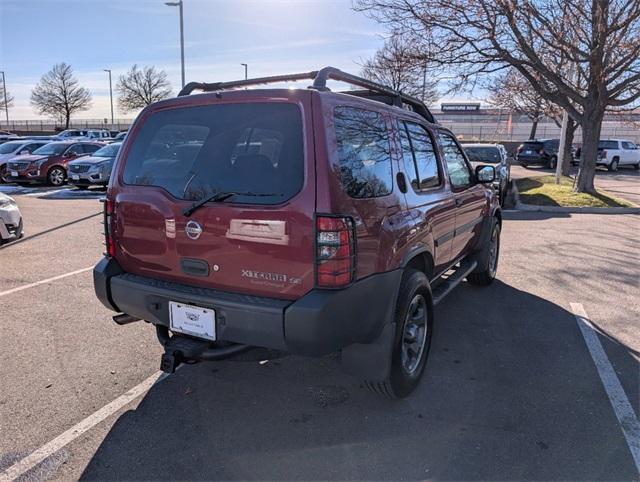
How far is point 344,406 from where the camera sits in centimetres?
337

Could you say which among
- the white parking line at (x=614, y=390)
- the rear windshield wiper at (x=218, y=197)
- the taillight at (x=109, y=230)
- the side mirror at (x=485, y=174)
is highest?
the side mirror at (x=485, y=174)

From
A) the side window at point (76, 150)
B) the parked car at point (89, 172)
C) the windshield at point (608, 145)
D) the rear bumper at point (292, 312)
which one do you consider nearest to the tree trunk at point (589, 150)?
the rear bumper at point (292, 312)

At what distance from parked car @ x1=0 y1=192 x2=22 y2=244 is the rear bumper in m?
5.66

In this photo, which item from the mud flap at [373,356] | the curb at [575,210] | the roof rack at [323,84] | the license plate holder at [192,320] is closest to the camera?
the license plate holder at [192,320]

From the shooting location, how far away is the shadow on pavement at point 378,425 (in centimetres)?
271

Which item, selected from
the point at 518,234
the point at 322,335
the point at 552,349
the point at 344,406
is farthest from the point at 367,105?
the point at 518,234

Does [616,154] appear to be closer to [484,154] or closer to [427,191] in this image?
[484,154]

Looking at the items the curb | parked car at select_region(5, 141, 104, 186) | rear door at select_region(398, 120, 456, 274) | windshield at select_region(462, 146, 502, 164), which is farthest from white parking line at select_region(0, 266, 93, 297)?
parked car at select_region(5, 141, 104, 186)

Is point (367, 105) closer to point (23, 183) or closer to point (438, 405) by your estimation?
point (438, 405)

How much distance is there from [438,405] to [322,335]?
4.11 feet

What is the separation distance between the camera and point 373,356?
9.88 ft

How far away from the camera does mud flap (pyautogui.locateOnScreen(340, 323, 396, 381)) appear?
301cm

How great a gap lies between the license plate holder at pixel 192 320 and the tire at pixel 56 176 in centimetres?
1729

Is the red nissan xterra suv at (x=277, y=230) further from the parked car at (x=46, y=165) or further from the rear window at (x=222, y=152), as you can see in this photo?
the parked car at (x=46, y=165)
